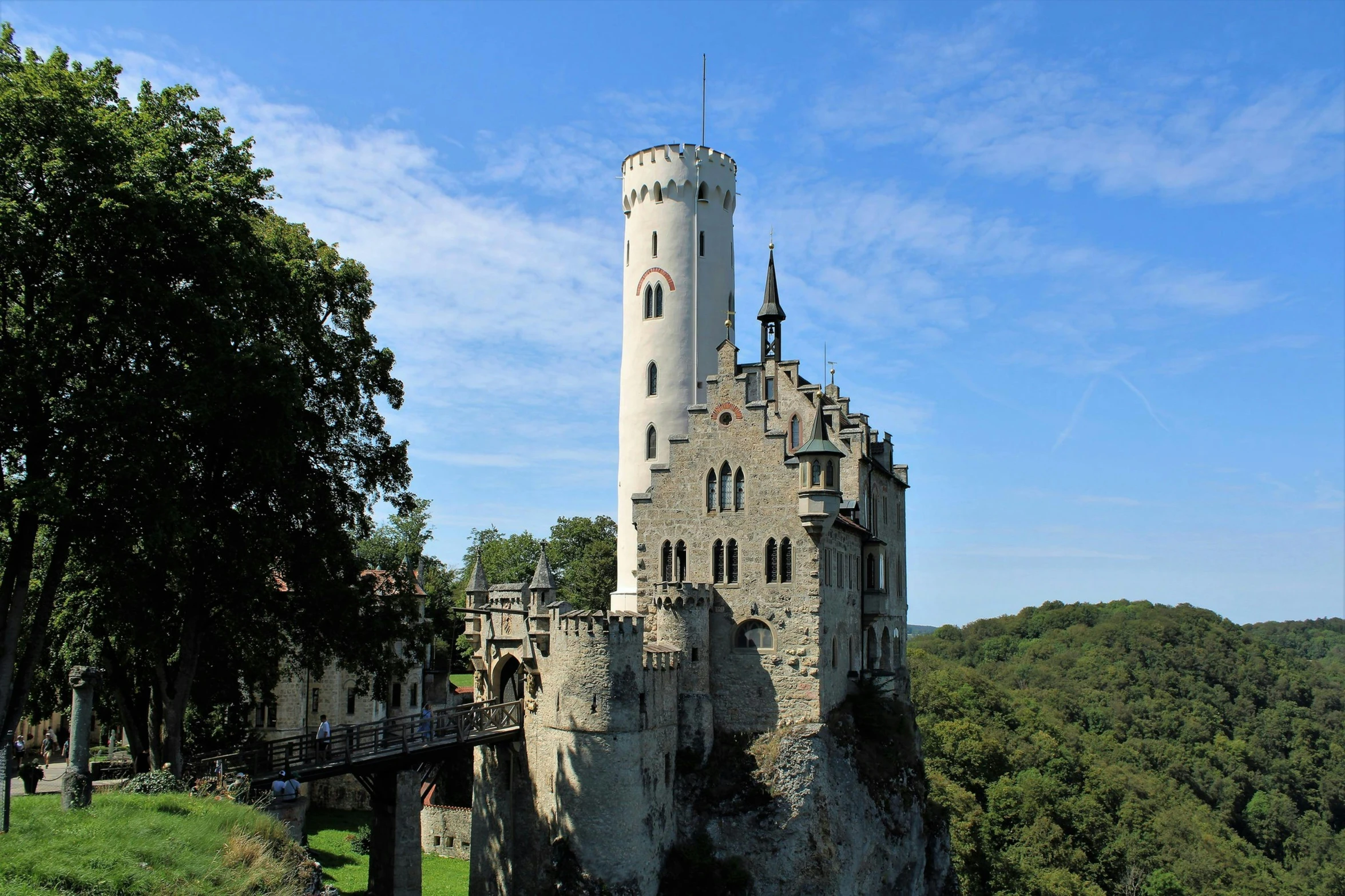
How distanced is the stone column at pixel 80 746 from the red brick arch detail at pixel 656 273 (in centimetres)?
2957

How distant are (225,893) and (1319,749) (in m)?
141

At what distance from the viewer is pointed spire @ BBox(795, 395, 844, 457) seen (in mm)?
36906

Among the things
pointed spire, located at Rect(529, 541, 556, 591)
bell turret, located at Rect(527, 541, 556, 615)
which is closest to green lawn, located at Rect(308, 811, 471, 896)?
bell turret, located at Rect(527, 541, 556, 615)

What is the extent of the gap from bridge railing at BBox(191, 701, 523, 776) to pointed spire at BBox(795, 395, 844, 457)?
13969mm

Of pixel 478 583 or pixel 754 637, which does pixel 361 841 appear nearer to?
pixel 478 583

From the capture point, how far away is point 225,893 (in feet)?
59.9

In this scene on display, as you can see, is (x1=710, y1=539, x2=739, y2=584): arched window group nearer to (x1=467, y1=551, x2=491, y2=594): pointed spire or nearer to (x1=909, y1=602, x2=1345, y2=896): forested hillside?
(x1=467, y1=551, x2=491, y2=594): pointed spire

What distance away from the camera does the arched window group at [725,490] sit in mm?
38500

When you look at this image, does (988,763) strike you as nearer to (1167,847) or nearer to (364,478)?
(1167,847)

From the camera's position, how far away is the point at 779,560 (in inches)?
→ 1478

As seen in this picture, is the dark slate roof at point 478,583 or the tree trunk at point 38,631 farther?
the dark slate roof at point 478,583

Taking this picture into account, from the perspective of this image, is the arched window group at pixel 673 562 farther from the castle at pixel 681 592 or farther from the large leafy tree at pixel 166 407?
the large leafy tree at pixel 166 407

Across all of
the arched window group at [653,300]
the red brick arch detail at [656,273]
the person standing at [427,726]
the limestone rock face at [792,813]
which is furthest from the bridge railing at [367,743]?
the red brick arch detail at [656,273]

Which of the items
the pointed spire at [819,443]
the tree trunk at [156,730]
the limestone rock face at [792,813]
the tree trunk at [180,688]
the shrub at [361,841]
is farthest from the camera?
the shrub at [361,841]
